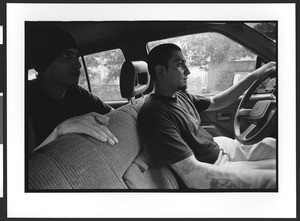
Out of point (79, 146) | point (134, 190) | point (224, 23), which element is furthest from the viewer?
point (224, 23)

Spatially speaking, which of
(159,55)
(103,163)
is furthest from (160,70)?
(103,163)

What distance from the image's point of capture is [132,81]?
10.3 ft

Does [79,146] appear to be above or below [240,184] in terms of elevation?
above

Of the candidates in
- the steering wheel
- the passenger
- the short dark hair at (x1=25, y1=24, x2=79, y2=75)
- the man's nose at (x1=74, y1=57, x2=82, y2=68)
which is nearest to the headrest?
the passenger

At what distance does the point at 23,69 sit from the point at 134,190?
132cm

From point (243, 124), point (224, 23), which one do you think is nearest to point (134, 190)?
point (243, 124)

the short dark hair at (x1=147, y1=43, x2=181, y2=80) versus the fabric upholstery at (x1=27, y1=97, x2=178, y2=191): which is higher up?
the short dark hair at (x1=147, y1=43, x2=181, y2=80)

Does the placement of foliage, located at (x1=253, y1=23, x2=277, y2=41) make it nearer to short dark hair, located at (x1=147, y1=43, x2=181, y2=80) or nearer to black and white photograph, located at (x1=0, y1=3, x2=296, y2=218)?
black and white photograph, located at (x1=0, y1=3, x2=296, y2=218)

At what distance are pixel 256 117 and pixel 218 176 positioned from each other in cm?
54

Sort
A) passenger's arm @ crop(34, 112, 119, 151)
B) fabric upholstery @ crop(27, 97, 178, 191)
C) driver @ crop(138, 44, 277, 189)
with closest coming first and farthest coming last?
fabric upholstery @ crop(27, 97, 178, 191) < passenger's arm @ crop(34, 112, 119, 151) < driver @ crop(138, 44, 277, 189)

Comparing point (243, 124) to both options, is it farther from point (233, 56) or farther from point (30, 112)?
point (30, 112)

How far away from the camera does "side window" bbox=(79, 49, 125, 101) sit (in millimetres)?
3127

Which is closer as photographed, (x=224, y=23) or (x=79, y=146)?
(x=79, y=146)

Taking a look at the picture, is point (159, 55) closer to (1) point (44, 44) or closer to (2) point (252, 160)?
(1) point (44, 44)
